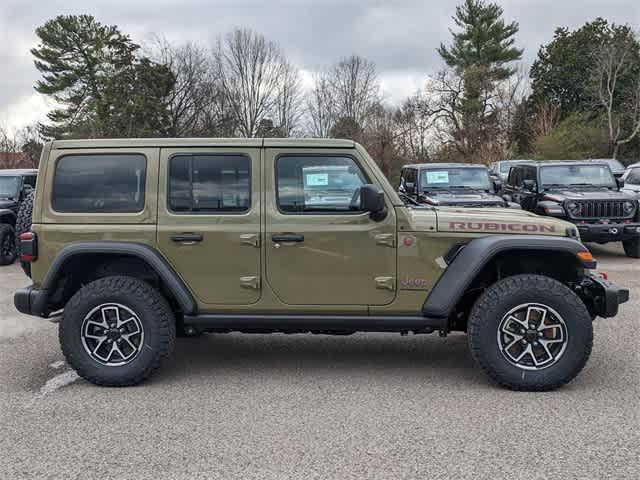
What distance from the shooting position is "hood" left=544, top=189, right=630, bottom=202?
11945 mm

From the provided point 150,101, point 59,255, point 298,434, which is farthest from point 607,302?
point 150,101

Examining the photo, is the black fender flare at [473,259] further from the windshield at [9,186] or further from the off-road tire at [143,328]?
the windshield at [9,186]

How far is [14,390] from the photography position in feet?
16.4

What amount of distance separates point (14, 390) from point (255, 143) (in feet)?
8.39

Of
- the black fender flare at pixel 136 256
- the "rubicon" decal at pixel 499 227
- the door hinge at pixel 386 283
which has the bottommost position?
the door hinge at pixel 386 283

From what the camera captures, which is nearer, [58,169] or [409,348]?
[58,169]

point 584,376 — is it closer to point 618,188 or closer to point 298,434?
point 298,434

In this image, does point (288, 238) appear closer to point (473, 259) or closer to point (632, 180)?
point (473, 259)

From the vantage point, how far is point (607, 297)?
4.95 metres

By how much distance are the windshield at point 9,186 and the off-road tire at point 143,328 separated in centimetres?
911

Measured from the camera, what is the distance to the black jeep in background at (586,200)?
38.8 ft

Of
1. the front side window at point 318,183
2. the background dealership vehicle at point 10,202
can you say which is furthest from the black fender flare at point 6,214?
the front side window at point 318,183

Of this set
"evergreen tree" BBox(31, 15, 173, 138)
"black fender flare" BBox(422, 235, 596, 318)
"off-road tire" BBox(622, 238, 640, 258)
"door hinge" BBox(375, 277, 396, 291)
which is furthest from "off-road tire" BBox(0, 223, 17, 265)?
"evergreen tree" BBox(31, 15, 173, 138)

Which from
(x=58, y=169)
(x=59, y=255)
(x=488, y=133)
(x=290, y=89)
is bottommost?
(x=59, y=255)
